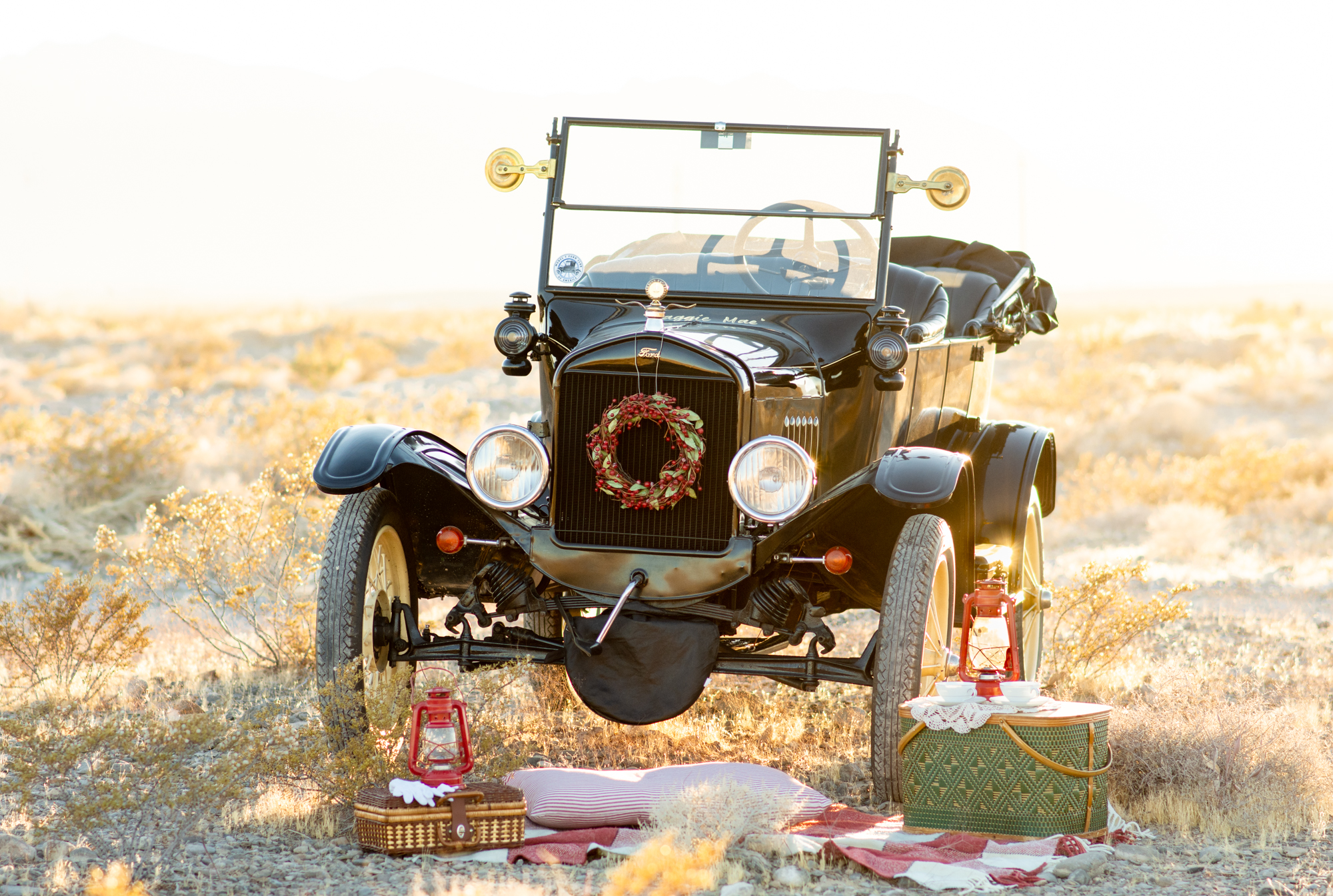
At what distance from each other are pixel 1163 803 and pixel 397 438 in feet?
11.2

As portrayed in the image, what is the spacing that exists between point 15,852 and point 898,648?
313 centimetres

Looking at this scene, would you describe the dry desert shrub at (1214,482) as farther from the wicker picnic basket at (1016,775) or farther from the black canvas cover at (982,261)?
the wicker picnic basket at (1016,775)

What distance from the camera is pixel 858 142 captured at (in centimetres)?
700

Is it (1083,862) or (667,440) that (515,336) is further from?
(1083,862)

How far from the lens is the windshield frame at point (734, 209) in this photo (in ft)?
21.8

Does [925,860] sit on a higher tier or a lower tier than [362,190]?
lower

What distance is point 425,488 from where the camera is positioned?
20.3 ft

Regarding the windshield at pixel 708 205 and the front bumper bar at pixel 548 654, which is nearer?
the front bumper bar at pixel 548 654

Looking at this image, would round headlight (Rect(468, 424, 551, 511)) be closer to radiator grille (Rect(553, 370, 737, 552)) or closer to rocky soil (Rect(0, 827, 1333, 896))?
radiator grille (Rect(553, 370, 737, 552))

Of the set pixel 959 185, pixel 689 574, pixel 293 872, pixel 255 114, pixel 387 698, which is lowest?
pixel 293 872

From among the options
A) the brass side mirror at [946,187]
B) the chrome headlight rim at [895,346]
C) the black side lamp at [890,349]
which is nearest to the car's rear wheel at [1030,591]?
the black side lamp at [890,349]

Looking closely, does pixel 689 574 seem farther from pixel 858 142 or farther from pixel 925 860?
pixel 858 142

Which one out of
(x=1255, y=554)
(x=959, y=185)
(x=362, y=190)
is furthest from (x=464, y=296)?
(x=959, y=185)

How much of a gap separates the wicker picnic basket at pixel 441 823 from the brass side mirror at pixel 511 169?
10.5ft
